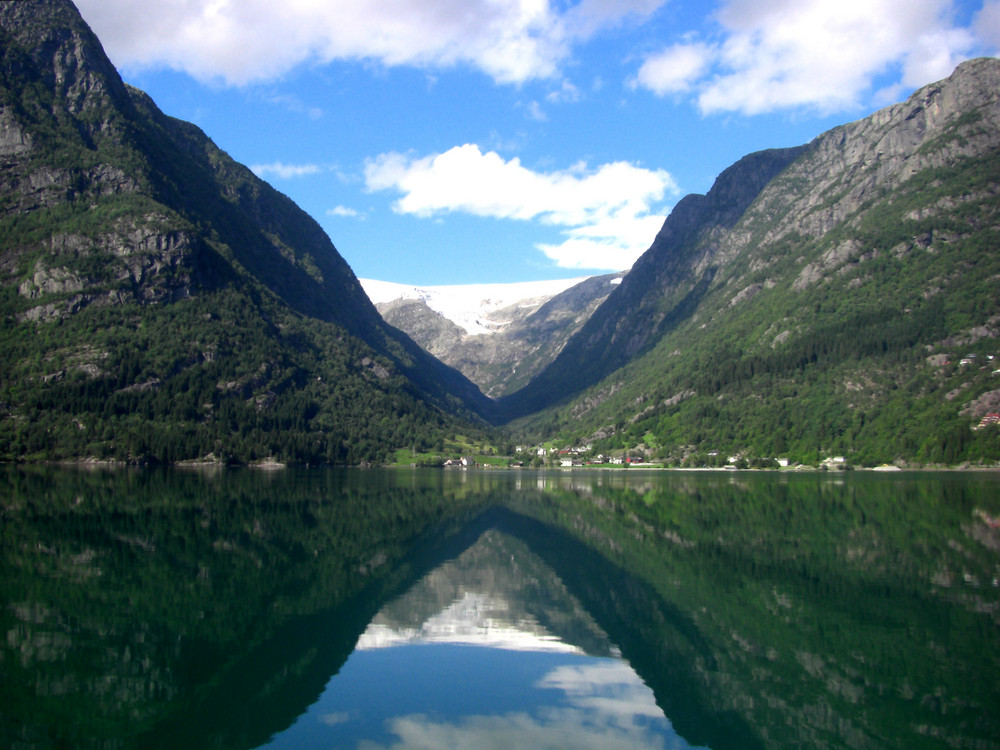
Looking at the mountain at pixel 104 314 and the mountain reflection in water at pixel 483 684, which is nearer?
the mountain reflection in water at pixel 483 684

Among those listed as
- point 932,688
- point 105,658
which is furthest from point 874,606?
point 105,658

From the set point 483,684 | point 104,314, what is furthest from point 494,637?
point 104,314

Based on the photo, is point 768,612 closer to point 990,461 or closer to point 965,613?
point 965,613

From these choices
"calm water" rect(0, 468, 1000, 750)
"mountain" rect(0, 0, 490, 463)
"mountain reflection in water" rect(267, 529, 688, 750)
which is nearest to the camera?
"mountain reflection in water" rect(267, 529, 688, 750)

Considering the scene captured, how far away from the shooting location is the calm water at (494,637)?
53.7 ft

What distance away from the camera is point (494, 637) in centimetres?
2477

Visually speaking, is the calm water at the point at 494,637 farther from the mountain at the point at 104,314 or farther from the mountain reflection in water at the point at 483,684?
the mountain at the point at 104,314

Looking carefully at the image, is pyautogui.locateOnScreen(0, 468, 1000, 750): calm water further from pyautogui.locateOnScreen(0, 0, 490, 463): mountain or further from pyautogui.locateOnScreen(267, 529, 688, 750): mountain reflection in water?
pyautogui.locateOnScreen(0, 0, 490, 463): mountain

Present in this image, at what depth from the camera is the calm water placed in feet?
53.7

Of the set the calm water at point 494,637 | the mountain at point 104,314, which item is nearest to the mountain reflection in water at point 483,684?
the calm water at point 494,637

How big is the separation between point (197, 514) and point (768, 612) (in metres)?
42.6

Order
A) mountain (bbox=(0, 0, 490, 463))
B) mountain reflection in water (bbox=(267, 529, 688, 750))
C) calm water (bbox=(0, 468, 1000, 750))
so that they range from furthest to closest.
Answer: mountain (bbox=(0, 0, 490, 463)), calm water (bbox=(0, 468, 1000, 750)), mountain reflection in water (bbox=(267, 529, 688, 750))

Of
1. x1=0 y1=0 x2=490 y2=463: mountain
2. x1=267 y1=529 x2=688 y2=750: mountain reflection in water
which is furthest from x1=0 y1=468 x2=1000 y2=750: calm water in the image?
x1=0 y1=0 x2=490 y2=463: mountain

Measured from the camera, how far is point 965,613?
2514cm
